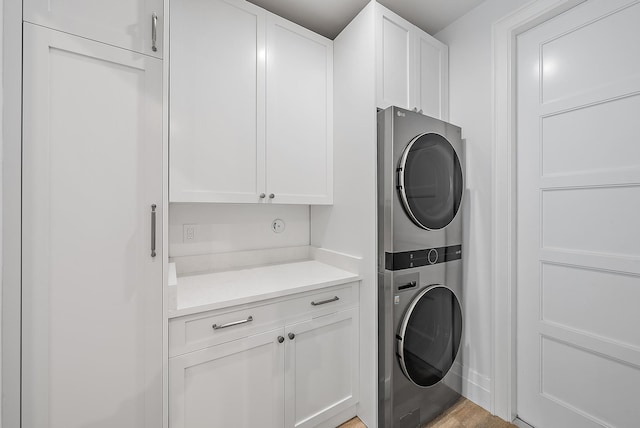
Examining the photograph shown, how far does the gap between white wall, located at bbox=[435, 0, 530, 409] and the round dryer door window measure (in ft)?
0.55

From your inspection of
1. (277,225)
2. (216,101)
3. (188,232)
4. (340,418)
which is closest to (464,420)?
(340,418)

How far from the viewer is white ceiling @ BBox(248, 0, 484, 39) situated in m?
1.66

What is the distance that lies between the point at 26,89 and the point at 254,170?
35.8 inches

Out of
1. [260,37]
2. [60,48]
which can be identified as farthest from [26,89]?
[260,37]

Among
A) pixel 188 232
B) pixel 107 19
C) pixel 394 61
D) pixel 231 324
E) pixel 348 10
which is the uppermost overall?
pixel 348 10

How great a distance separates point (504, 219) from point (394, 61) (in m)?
1.17

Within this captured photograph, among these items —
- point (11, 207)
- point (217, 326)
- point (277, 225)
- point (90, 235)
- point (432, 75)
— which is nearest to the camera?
point (11, 207)

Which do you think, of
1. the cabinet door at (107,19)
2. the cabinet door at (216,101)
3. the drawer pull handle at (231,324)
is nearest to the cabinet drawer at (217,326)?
the drawer pull handle at (231,324)

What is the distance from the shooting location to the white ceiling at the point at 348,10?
166 cm

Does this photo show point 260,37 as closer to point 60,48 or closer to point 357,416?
point 60,48

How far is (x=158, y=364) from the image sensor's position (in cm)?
105

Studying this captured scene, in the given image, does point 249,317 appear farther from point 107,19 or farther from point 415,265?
point 107,19

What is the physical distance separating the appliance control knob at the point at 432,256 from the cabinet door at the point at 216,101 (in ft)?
3.53

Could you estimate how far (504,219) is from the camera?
1.60 m
